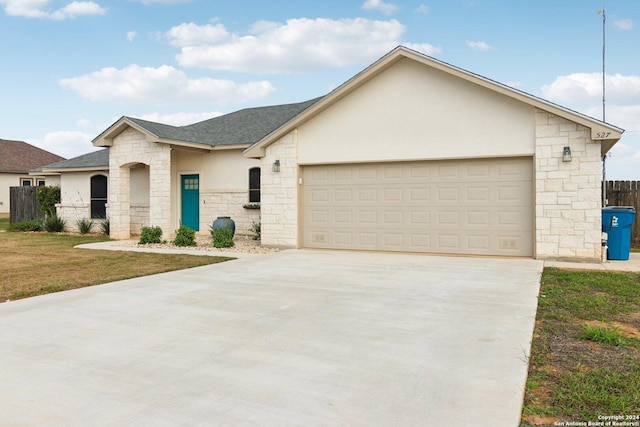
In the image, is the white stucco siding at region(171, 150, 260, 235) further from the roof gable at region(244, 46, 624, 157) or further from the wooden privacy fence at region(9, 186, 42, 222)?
the wooden privacy fence at region(9, 186, 42, 222)

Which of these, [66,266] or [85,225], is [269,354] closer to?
[66,266]

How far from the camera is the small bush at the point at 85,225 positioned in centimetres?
1986

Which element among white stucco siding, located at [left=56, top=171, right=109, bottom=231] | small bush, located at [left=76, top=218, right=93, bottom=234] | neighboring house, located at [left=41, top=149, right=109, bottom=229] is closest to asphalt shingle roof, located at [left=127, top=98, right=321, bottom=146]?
neighboring house, located at [left=41, top=149, right=109, bottom=229]

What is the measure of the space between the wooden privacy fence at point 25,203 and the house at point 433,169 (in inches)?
493

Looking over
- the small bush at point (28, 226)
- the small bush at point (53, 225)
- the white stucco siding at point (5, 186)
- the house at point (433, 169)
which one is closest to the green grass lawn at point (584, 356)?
the house at point (433, 169)

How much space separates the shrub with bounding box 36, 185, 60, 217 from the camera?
70.9 feet

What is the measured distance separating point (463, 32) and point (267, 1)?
6782 millimetres

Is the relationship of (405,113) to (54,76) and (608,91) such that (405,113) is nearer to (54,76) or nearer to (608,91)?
(608,91)

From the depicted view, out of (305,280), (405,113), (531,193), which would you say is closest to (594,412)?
(305,280)

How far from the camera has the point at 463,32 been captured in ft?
50.3

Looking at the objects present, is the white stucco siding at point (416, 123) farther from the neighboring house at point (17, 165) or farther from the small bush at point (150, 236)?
the neighboring house at point (17, 165)

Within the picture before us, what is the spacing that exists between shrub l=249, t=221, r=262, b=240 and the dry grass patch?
4304 mm

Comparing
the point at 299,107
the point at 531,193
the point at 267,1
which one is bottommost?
the point at 531,193

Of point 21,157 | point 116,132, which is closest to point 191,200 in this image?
point 116,132
